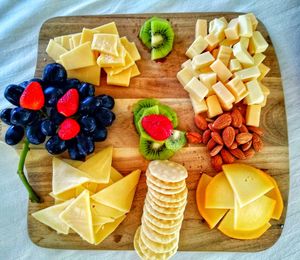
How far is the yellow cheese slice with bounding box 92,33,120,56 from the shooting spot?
1420 millimetres

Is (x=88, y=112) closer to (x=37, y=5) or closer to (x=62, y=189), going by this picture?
(x=62, y=189)

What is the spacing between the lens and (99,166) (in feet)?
4.53

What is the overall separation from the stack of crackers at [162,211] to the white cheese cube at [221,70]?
1.32ft

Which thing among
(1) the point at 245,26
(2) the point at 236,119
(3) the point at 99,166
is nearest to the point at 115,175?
(3) the point at 99,166

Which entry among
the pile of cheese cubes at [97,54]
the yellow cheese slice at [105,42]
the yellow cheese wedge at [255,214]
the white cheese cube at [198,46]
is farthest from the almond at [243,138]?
the yellow cheese slice at [105,42]

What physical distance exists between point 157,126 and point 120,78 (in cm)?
26

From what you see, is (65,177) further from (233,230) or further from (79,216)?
(233,230)

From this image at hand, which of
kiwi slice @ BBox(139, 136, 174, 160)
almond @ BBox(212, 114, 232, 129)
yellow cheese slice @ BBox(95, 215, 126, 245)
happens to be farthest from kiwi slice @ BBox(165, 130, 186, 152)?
yellow cheese slice @ BBox(95, 215, 126, 245)

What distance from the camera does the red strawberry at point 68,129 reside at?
1.32 metres

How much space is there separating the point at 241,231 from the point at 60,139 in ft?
2.45

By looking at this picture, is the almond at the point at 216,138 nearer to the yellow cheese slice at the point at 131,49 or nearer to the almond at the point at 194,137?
the almond at the point at 194,137

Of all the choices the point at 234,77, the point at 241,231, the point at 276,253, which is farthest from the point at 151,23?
the point at 276,253

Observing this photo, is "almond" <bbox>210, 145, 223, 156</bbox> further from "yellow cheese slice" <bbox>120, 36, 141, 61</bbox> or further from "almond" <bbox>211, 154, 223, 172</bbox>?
"yellow cheese slice" <bbox>120, 36, 141, 61</bbox>

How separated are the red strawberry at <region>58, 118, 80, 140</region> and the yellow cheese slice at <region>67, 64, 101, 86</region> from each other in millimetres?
220
